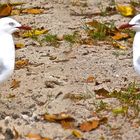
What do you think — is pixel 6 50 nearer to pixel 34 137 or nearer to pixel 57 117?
pixel 57 117

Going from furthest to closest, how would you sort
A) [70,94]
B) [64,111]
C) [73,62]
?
[73,62] → [70,94] → [64,111]

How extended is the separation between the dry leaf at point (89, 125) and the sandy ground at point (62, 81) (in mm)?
37

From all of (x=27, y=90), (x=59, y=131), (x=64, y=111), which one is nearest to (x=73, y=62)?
(x=27, y=90)

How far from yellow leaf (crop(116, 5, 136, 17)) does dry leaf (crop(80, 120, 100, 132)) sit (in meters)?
2.93

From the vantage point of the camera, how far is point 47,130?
472cm

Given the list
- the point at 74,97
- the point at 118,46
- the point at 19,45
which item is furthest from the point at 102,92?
the point at 19,45

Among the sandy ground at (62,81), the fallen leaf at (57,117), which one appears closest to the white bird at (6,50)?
the sandy ground at (62,81)

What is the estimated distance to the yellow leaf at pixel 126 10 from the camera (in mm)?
7504

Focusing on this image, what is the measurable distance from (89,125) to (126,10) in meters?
3.07

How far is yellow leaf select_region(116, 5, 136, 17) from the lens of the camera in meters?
7.50

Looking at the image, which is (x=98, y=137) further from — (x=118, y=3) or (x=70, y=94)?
(x=118, y=3)

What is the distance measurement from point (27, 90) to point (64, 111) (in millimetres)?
606

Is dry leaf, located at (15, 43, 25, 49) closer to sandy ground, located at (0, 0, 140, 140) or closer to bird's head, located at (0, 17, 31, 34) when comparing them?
sandy ground, located at (0, 0, 140, 140)

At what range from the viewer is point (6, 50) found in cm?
514
